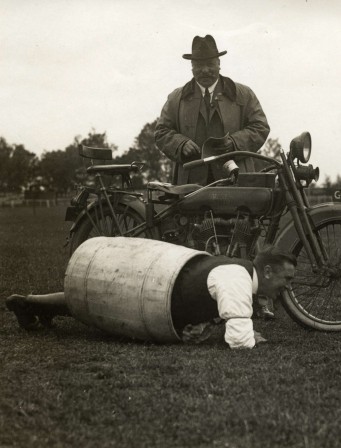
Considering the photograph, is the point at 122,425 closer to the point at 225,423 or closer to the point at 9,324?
the point at 225,423

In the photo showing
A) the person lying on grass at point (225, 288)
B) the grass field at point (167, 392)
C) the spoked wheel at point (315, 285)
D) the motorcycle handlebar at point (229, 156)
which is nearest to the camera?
the grass field at point (167, 392)

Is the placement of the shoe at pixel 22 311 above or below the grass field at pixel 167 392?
above

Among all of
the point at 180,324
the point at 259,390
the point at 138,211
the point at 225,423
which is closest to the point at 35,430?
the point at 225,423

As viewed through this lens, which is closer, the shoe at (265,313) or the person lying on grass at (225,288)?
the person lying on grass at (225,288)

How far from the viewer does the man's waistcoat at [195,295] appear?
5.22 meters

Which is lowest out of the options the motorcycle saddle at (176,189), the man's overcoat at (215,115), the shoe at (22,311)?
the shoe at (22,311)

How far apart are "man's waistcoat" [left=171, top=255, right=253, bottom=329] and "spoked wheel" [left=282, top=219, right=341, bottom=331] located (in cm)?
67

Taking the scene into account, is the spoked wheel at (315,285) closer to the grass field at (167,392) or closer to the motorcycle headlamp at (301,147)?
the grass field at (167,392)

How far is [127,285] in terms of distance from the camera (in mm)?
5363

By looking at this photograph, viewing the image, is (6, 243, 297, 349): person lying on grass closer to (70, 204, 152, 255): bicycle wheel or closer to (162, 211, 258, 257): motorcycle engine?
(162, 211, 258, 257): motorcycle engine

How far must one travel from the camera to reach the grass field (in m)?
3.33

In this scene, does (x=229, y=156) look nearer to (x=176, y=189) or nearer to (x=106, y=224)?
(x=176, y=189)

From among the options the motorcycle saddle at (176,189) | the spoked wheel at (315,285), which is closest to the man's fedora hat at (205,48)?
the motorcycle saddle at (176,189)

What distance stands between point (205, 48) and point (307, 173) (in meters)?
1.74
